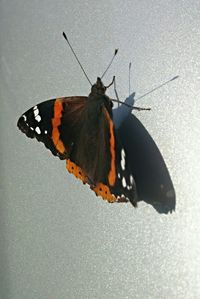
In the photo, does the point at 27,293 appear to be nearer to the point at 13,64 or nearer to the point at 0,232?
the point at 0,232

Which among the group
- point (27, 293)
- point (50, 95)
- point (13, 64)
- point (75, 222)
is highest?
point (13, 64)

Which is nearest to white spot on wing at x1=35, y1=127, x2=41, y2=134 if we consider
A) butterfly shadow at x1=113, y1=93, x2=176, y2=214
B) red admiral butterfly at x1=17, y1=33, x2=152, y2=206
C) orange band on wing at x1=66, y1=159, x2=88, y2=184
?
red admiral butterfly at x1=17, y1=33, x2=152, y2=206

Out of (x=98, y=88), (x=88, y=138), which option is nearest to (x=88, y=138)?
(x=88, y=138)

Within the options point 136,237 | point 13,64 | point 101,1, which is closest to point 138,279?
point 136,237

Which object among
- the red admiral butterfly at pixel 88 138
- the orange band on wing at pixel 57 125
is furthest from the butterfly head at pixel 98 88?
the orange band on wing at pixel 57 125

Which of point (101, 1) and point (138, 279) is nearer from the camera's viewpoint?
point (138, 279)

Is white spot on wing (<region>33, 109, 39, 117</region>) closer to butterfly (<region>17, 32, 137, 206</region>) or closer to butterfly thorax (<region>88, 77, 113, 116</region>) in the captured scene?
butterfly (<region>17, 32, 137, 206</region>)

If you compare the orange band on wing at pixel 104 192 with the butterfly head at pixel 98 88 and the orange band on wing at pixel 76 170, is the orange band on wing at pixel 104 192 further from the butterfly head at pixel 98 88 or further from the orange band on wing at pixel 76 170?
the butterfly head at pixel 98 88

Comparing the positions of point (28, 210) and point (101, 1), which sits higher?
point (101, 1)

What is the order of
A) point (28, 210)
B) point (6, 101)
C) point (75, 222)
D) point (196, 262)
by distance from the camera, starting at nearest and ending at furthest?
point (196, 262) → point (75, 222) → point (28, 210) → point (6, 101)
